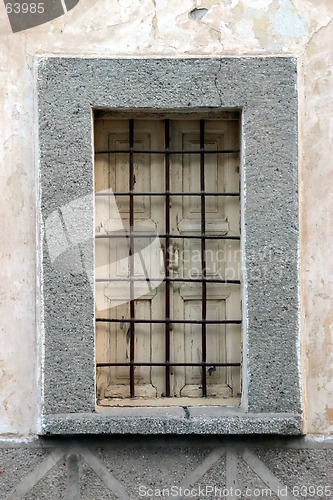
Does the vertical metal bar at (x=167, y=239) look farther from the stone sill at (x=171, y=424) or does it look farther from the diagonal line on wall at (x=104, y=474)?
the diagonal line on wall at (x=104, y=474)

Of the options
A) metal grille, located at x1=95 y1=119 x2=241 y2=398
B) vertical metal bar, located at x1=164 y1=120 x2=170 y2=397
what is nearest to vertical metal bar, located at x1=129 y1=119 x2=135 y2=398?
metal grille, located at x1=95 y1=119 x2=241 y2=398

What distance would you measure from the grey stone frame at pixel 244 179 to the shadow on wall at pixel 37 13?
0.24m

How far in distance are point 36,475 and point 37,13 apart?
234 cm

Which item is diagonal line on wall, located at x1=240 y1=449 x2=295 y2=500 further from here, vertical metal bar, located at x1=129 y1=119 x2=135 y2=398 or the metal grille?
vertical metal bar, located at x1=129 y1=119 x2=135 y2=398

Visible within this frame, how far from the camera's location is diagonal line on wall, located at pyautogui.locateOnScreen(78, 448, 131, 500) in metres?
2.90

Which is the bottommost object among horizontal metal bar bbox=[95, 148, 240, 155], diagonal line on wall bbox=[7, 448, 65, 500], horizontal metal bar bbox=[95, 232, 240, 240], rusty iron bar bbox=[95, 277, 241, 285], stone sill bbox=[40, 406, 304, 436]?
diagonal line on wall bbox=[7, 448, 65, 500]

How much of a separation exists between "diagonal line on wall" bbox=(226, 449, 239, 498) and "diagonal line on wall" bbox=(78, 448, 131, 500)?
0.52 m

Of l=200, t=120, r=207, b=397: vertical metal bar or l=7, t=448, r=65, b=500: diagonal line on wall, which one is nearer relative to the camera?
l=7, t=448, r=65, b=500: diagonal line on wall

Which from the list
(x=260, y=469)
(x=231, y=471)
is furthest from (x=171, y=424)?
(x=260, y=469)

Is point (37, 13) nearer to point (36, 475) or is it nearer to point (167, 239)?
point (167, 239)

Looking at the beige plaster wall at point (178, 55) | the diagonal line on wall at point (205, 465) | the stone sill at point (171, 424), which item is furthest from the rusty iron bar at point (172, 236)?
the diagonal line on wall at point (205, 465)

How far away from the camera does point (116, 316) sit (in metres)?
3.10

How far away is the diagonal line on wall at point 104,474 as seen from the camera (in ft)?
9.50

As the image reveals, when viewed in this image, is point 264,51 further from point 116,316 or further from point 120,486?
point 120,486
